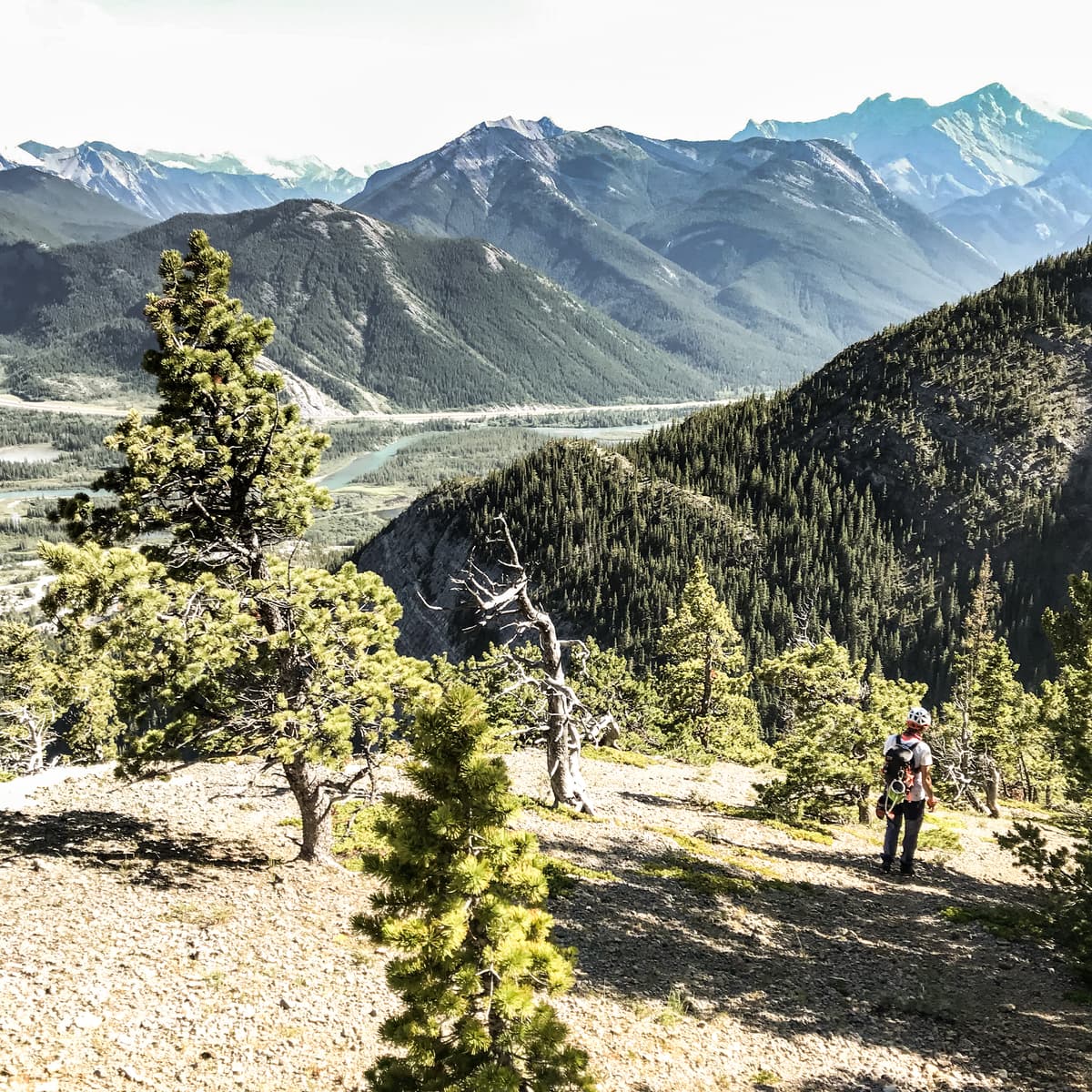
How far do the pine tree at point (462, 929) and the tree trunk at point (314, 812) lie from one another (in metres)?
10.3

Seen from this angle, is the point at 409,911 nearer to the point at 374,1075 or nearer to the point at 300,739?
the point at 374,1075

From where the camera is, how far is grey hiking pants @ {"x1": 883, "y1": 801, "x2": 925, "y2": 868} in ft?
65.1

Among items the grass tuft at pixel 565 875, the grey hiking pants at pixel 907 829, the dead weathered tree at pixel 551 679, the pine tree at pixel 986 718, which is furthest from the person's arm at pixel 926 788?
the pine tree at pixel 986 718

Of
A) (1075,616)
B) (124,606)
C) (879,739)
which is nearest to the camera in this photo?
(124,606)

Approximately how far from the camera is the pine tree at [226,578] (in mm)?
16250

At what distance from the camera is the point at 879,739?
2762cm

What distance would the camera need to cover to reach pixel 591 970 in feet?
48.8

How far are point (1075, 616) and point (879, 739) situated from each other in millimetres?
8417

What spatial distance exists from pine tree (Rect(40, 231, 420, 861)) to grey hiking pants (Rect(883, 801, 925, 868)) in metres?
13.5

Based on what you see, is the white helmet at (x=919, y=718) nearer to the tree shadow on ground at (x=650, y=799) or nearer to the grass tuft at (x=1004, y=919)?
the grass tuft at (x=1004, y=919)

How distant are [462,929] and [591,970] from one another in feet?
26.0

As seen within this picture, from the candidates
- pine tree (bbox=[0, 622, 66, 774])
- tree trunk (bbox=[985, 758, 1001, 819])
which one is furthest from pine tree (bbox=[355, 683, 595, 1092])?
pine tree (bbox=[0, 622, 66, 774])

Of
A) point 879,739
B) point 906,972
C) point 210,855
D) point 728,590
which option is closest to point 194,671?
point 210,855

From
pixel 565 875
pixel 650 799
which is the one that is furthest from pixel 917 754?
pixel 650 799
